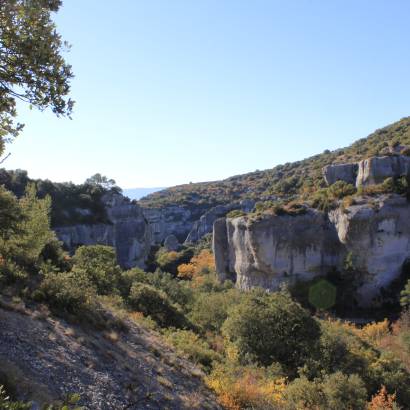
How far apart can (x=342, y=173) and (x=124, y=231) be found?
3144 centimetres

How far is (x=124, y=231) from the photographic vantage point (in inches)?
2431

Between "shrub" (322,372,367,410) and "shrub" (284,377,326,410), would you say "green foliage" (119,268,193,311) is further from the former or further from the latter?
"shrub" (322,372,367,410)

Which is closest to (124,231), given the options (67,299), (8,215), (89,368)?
(67,299)

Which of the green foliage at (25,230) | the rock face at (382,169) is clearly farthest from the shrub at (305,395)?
the rock face at (382,169)

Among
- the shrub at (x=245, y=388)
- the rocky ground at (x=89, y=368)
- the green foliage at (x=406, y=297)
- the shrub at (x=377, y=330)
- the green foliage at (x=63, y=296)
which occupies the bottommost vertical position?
the shrub at (x=377, y=330)

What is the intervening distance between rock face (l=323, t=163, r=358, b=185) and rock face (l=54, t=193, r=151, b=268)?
28685mm

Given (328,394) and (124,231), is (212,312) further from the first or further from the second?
(124,231)

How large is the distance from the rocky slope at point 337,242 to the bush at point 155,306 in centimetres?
1771

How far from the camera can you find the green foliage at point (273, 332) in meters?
18.0

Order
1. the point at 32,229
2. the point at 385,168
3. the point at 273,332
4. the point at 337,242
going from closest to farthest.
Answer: the point at 32,229 → the point at 273,332 → the point at 337,242 → the point at 385,168

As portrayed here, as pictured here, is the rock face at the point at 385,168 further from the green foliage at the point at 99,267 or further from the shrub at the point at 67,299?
the shrub at the point at 67,299

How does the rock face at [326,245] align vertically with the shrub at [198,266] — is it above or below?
above

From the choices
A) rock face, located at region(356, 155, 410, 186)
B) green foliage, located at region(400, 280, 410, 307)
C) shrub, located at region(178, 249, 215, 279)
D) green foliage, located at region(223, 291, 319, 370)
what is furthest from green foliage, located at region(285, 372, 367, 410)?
shrub, located at region(178, 249, 215, 279)

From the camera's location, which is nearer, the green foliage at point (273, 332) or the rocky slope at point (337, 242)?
the green foliage at point (273, 332)
